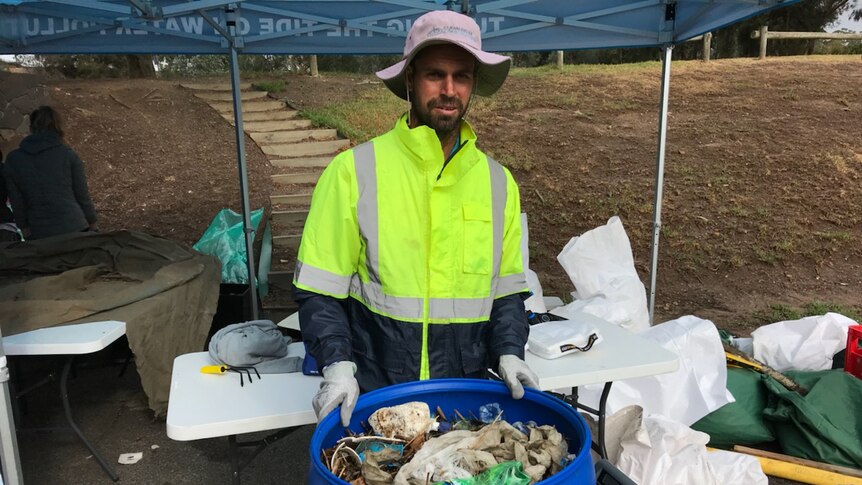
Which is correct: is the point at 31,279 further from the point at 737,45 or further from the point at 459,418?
the point at 737,45

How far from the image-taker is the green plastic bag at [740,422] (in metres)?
3.08

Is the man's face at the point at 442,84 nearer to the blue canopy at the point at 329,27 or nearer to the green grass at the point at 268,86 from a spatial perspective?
the blue canopy at the point at 329,27

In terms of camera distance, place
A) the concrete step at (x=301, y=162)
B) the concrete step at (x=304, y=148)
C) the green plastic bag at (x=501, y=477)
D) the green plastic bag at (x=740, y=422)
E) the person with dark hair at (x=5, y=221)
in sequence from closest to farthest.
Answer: the green plastic bag at (x=501, y=477)
the green plastic bag at (x=740, y=422)
the person with dark hair at (x=5, y=221)
the concrete step at (x=301, y=162)
the concrete step at (x=304, y=148)

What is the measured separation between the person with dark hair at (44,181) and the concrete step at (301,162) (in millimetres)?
4156

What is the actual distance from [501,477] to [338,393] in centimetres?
44

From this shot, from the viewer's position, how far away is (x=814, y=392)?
3.10 meters

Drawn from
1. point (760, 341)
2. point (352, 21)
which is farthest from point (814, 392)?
point (352, 21)

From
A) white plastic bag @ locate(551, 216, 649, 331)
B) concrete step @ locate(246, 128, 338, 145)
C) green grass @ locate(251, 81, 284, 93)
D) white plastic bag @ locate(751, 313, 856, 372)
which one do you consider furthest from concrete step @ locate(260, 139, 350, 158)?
white plastic bag @ locate(751, 313, 856, 372)

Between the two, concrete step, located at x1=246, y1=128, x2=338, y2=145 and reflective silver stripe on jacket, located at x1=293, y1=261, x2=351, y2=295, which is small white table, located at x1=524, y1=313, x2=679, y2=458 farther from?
concrete step, located at x1=246, y1=128, x2=338, y2=145

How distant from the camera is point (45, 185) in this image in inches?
170

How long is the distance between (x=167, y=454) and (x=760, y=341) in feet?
11.7

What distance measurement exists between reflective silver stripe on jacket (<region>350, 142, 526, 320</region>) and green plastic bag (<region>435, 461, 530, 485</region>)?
54 cm

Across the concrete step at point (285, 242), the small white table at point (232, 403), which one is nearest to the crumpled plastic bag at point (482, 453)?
the small white table at point (232, 403)

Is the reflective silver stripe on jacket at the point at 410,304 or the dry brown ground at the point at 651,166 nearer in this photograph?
the reflective silver stripe on jacket at the point at 410,304
